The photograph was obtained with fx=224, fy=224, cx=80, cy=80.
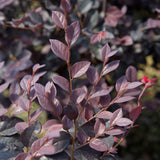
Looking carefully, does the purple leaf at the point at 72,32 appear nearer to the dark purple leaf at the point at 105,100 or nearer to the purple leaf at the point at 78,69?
the purple leaf at the point at 78,69

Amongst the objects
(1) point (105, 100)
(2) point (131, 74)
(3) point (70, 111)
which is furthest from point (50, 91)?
(2) point (131, 74)

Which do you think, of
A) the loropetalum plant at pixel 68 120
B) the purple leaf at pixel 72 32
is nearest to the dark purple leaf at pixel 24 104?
the loropetalum plant at pixel 68 120

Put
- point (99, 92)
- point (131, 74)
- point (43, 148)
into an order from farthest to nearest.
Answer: point (131, 74) → point (99, 92) → point (43, 148)

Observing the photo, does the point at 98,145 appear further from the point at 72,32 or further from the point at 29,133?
the point at 72,32

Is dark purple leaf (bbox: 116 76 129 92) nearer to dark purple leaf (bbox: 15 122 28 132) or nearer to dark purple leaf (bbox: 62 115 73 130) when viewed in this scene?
dark purple leaf (bbox: 62 115 73 130)

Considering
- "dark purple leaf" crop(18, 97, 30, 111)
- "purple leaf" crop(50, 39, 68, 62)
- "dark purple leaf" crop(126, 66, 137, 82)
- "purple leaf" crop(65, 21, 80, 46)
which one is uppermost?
"purple leaf" crop(65, 21, 80, 46)

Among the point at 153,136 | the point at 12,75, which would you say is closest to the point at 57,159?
the point at 12,75

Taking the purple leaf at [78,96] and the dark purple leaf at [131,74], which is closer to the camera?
the purple leaf at [78,96]

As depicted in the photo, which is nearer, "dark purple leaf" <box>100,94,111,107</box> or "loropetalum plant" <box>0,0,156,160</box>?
"loropetalum plant" <box>0,0,156,160</box>

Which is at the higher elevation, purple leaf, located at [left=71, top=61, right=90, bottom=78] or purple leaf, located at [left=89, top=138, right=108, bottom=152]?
purple leaf, located at [left=71, top=61, right=90, bottom=78]

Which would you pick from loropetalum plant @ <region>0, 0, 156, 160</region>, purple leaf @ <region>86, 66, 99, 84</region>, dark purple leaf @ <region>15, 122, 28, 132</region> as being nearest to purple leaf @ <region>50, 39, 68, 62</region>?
loropetalum plant @ <region>0, 0, 156, 160</region>

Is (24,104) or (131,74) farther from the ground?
(24,104)

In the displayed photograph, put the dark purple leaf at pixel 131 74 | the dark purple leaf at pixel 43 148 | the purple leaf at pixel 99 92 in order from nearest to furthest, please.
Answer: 1. the dark purple leaf at pixel 43 148
2. the purple leaf at pixel 99 92
3. the dark purple leaf at pixel 131 74

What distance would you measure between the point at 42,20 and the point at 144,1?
79 centimetres
